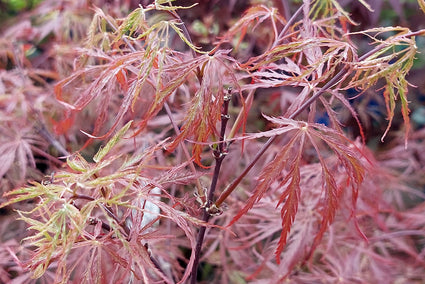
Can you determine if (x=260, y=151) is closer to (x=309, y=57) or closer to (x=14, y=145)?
(x=309, y=57)

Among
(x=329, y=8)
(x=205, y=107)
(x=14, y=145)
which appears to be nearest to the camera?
(x=205, y=107)

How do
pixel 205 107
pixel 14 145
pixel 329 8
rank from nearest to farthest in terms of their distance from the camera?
1. pixel 205 107
2. pixel 329 8
3. pixel 14 145

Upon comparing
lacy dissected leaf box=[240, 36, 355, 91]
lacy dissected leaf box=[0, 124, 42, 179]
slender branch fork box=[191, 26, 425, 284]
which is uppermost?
lacy dissected leaf box=[240, 36, 355, 91]

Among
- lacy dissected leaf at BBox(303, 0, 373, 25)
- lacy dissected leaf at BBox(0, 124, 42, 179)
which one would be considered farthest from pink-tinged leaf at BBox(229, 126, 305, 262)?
lacy dissected leaf at BBox(0, 124, 42, 179)

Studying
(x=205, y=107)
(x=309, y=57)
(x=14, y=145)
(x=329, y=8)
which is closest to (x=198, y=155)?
(x=205, y=107)

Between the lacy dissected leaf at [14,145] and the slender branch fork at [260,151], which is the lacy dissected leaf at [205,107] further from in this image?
the lacy dissected leaf at [14,145]

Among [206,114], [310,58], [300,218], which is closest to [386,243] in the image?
[300,218]

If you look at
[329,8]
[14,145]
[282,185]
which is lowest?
[14,145]

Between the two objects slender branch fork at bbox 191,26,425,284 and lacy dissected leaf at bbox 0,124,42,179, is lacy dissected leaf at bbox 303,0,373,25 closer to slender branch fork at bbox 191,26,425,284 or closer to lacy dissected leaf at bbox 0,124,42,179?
slender branch fork at bbox 191,26,425,284

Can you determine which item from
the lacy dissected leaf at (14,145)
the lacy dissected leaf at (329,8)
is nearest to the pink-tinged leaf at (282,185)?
the lacy dissected leaf at (329,8)
